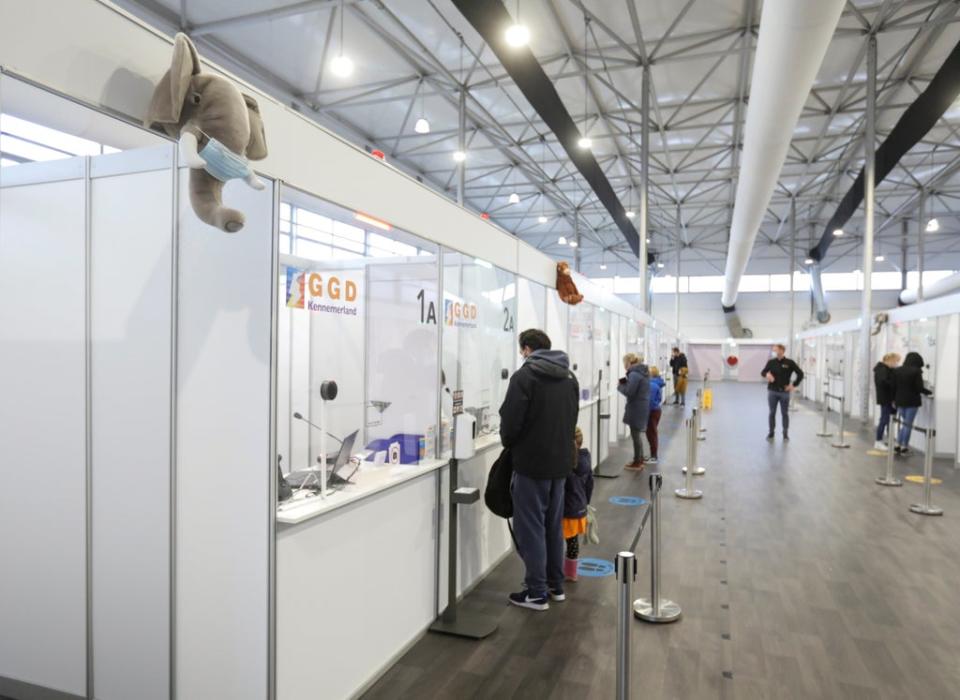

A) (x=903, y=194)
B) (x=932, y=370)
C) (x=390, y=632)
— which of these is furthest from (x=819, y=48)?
(x=903, y=194)

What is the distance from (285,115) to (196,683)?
6.59 ft

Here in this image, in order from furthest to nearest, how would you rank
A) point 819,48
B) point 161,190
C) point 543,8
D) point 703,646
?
1. point 543,8
2. point 819,48
3. point 703,646
4. point 161,190

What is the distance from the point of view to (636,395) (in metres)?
6.84

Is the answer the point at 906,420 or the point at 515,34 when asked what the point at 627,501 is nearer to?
the point at 515,34

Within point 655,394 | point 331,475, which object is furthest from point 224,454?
point 655,394

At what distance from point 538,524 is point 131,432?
202cm

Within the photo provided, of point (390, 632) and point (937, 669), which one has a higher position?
point (390, 632)

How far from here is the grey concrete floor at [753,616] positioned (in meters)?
2.61

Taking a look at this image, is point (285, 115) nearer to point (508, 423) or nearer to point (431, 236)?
point (431, 236)

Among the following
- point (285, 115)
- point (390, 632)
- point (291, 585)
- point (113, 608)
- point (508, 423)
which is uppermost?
point (285, 115)

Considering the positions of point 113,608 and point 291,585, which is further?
point 113,608

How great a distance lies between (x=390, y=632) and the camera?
268cm

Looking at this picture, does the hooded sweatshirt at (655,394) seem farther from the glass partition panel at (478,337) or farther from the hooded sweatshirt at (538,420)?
the hooded sweatshirt at (538,420)

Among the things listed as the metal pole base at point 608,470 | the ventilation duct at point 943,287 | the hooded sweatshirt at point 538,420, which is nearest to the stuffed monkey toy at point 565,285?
the hooded sweatshirt at point 538,420
